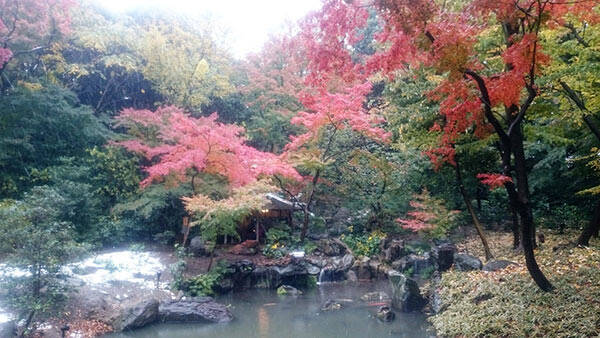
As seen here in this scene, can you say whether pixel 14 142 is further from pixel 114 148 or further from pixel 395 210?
pixel 395 210

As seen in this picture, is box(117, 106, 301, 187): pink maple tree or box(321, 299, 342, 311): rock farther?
box(117, 106, 301, 187): pink maple tree

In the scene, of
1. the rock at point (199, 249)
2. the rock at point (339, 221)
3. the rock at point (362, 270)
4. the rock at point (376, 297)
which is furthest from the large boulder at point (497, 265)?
the rock at point (199, 249)

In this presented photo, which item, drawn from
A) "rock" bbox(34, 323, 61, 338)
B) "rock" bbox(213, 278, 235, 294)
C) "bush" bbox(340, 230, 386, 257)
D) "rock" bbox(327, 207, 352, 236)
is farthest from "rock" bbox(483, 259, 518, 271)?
"rock" bbox(34, 323, 61, 338)

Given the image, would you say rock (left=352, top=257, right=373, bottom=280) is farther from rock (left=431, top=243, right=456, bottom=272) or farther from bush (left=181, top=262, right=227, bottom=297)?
bush (left=181, top=262, right=227, bottom=297)

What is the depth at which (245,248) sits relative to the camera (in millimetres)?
14398

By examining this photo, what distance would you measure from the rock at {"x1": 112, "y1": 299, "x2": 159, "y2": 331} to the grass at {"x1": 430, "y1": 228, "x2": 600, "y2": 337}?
6.04 m

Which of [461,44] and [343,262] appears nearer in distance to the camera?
→ [461,44]

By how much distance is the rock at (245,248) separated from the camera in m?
14.2

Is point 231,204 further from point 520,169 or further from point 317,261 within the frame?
point 520,169

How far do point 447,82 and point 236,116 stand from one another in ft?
49.7

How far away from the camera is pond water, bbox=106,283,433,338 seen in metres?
8.62

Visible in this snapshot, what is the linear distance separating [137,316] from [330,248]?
7405mm

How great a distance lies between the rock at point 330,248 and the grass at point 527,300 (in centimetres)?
564

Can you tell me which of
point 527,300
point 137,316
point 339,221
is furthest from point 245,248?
point 527,300
